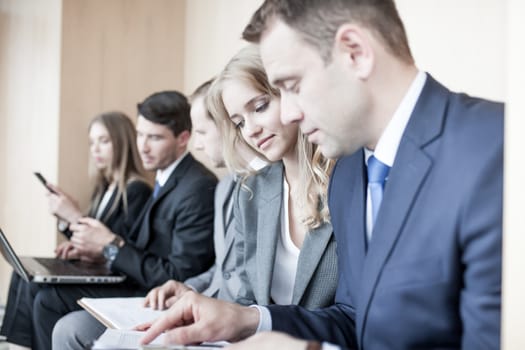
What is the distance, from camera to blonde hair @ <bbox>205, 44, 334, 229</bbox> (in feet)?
5.87

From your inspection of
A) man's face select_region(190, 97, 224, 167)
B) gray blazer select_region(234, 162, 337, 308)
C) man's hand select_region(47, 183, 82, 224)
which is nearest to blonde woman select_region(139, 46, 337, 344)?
gray blazer select_region(234, 162, 337, 308)

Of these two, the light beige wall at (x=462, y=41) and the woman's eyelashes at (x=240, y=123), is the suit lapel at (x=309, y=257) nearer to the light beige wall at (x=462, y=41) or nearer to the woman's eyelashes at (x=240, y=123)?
the woman's eyelashes at (x=240, y=123)

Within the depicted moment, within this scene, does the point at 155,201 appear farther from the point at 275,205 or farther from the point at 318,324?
the point at 318,324

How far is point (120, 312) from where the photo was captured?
1651 millimetres

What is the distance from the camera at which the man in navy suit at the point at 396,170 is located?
3.40ft

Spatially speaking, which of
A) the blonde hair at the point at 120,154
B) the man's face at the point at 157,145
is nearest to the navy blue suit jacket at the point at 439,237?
the man's face at the point at 157,145

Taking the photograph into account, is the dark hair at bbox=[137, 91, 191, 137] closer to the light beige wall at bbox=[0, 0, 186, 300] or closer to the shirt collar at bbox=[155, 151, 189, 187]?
the shirt collar at bbox=[155, 151, 189, 187]

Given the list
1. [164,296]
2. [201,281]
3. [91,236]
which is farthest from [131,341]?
[91,236]

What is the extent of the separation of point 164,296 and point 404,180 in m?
0.90

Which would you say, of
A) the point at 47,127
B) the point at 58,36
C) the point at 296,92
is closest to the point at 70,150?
the point at 47,127

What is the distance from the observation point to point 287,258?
1.86 m

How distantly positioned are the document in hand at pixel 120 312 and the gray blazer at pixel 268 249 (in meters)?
0.31

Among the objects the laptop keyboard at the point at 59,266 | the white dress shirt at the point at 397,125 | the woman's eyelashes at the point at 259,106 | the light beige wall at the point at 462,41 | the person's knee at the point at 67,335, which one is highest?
the light beige wall at the point at 462,41

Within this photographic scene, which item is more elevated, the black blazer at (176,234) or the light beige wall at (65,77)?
the light beige wall at (65,77)
